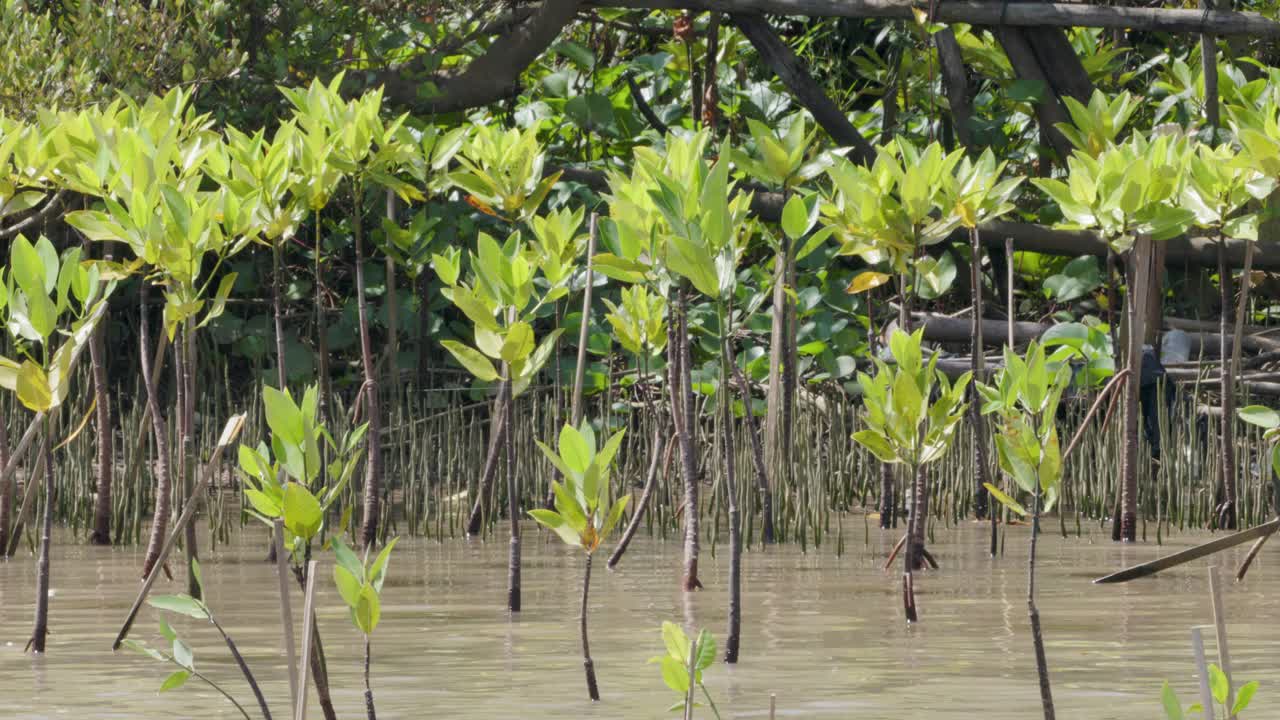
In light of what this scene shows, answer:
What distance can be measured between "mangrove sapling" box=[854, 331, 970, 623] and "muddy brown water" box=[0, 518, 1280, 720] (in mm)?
321

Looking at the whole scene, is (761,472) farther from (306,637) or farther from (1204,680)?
(1204,680)

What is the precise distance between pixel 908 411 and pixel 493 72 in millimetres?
3936

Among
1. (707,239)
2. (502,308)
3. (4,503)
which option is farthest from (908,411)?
(4,503)

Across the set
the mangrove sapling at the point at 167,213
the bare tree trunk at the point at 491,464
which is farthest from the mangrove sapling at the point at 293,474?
the bare tree trunk at the point at 491,464

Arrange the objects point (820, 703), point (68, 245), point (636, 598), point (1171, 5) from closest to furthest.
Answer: point (820, 703), point (636, 598), point (68, 245), point (1171, 5)

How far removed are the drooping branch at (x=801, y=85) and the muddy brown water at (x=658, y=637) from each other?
2.25 m

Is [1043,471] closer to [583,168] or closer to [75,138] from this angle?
[75,138]

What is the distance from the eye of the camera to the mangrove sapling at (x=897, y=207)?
13.1 ft

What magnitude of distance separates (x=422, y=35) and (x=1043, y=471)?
16.7 ft

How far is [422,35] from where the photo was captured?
7535 mm

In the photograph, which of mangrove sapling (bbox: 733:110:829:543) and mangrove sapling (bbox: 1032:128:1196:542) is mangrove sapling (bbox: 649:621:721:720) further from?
mangrove sapling (bbox: 1032:128:1196:542)

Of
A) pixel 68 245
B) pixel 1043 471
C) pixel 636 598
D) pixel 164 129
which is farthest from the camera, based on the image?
pixel 68 245

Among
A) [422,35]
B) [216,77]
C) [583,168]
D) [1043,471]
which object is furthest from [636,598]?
[422,35]

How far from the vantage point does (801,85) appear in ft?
21.8
